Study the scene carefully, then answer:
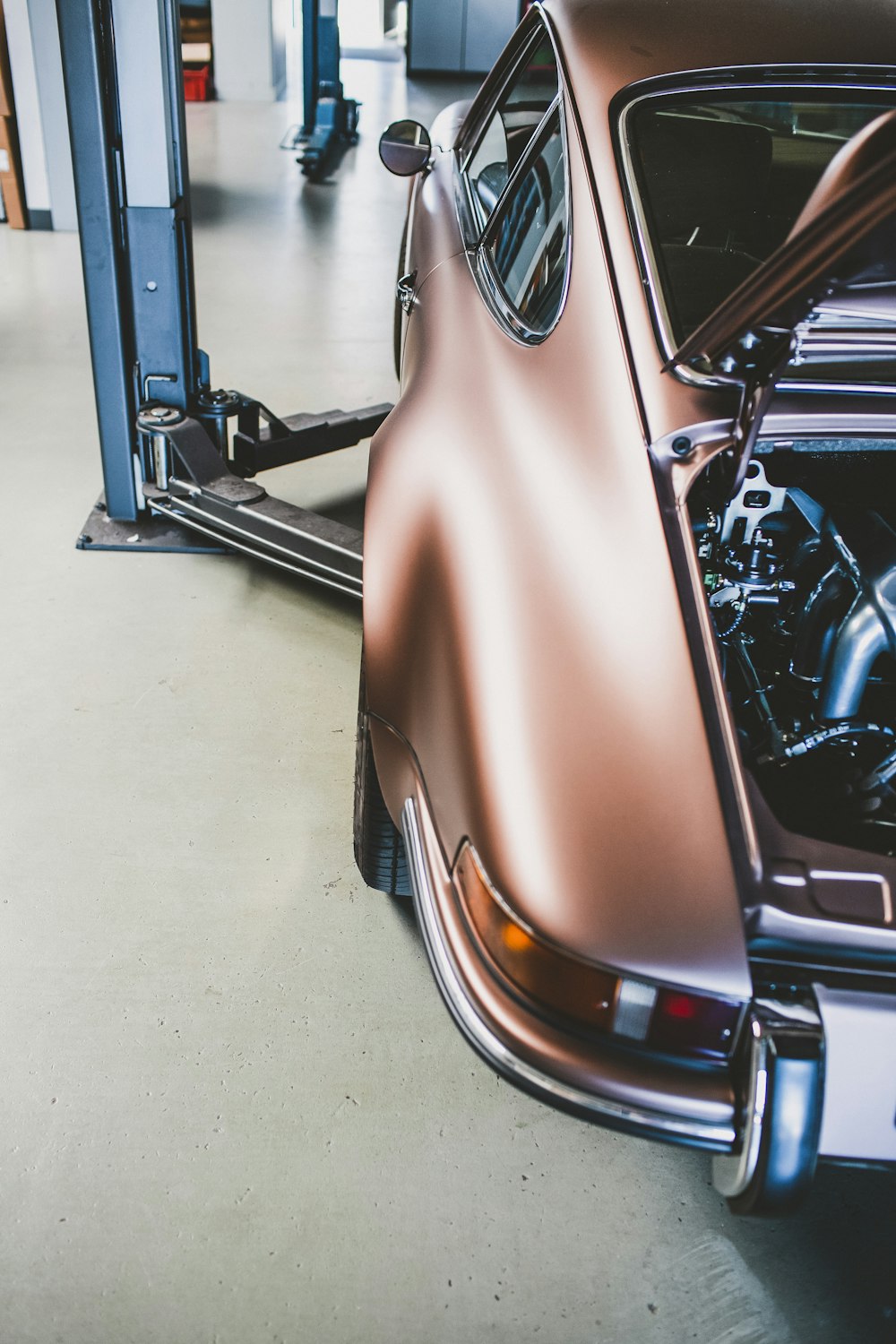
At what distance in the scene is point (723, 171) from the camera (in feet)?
6.40

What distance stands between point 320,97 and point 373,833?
872cm

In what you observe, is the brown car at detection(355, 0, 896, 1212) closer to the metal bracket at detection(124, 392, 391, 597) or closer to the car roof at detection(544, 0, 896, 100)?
the car roof at detection(544, 0, 896, 100)

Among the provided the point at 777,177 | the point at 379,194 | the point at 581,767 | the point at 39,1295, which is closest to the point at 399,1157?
the point at 39,1295

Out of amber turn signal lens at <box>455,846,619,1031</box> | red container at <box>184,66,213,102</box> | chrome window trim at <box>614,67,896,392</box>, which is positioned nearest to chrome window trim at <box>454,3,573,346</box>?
chrome window trim at <box>614,67,896,392</box>

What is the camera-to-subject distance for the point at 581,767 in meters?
1.17

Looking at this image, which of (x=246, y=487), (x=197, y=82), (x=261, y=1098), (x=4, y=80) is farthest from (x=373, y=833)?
(x=197, y=82)

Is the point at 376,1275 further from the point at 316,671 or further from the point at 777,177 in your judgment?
the point at 777,177

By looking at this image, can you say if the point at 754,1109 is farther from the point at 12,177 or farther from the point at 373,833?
the point at 12,177

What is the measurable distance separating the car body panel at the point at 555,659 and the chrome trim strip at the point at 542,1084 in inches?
5.7

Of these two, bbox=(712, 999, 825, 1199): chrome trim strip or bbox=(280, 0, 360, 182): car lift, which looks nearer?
bbox=(712, 999, 825, 1199): chrome trim strip

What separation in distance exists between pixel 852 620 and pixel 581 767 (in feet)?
2.11

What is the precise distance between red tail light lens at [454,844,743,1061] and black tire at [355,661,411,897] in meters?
0.64

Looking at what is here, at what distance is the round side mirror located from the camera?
282cm

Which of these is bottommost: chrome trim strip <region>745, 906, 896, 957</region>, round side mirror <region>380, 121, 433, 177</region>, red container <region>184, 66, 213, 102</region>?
red container <region>184, 66, 213, 102</region>
